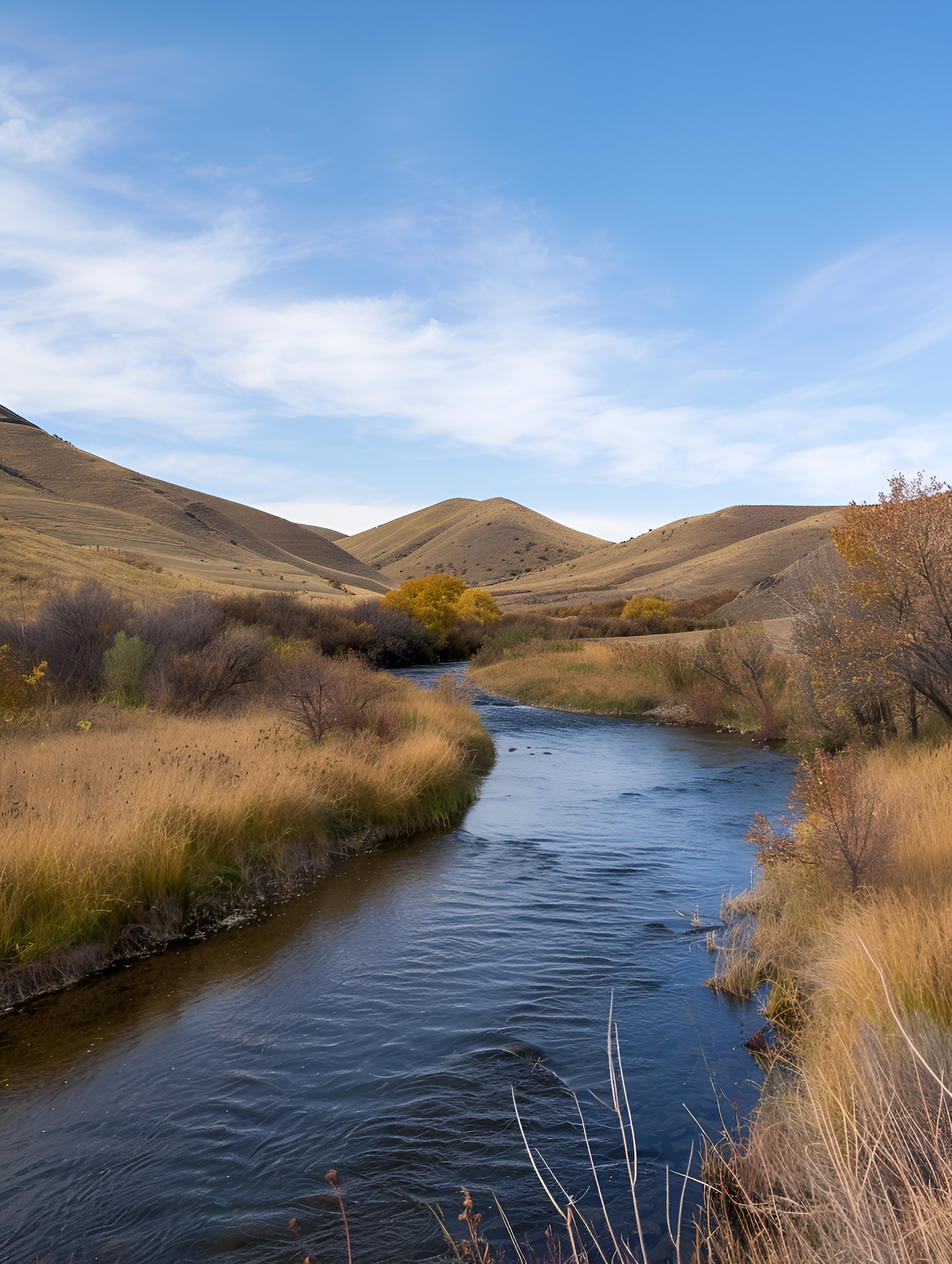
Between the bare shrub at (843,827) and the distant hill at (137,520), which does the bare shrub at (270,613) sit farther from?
the bare shrub at (843,827)

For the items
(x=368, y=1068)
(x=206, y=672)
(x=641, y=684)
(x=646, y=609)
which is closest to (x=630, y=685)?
(x=641, y=684)

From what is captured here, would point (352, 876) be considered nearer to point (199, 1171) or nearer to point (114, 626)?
point (199, 1171)

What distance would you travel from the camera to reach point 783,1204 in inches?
160

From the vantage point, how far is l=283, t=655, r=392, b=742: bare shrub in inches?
589

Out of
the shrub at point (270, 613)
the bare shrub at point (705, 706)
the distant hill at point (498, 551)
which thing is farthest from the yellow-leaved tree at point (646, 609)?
the distant hill at point (498, 551)

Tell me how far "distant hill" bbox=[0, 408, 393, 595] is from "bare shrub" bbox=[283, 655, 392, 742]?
39.3 metres

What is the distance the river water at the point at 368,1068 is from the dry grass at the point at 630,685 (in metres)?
14.3

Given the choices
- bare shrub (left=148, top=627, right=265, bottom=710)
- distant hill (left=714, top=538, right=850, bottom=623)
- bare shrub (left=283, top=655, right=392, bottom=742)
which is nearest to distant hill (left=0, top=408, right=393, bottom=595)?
bare shrub (left=148, top=627, right=265, bottom=710)

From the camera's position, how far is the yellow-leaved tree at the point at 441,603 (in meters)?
53.2

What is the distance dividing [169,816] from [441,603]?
46118mm

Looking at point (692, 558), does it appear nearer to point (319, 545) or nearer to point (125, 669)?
point (319, 545)

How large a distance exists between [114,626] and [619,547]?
14030 cm

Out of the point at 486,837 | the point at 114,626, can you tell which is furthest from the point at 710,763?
the point at 114,626

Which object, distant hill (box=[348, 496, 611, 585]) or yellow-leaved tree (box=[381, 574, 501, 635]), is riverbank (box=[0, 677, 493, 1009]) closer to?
yellow-leaved tree (box=[381, 574, 501, 635])
